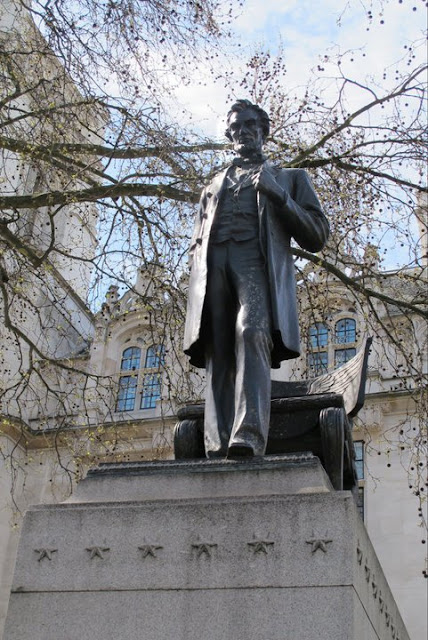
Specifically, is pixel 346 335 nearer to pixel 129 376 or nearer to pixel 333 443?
pixel 129 376

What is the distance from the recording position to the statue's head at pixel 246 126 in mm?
5988

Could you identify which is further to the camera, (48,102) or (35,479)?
(35,479)

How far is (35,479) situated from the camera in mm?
27266

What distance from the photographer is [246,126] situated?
237 inches

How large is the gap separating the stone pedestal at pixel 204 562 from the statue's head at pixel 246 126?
6.89ft

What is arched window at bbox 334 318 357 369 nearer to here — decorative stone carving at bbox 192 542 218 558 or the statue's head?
the statue's head

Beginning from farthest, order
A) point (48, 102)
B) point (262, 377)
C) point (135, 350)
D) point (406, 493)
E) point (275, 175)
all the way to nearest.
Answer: point (135, 350), point (406, 493), point (48, 102), point (275, 175), point (262, 377)

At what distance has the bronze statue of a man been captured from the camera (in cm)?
533

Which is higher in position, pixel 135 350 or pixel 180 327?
pixel 135 350

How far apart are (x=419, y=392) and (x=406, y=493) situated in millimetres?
11519

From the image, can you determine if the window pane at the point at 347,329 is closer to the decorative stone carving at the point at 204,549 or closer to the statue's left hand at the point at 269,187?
the statue's left hand at the point at 269,187

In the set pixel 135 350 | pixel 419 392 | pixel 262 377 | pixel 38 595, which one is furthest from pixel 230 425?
pixel 135 350

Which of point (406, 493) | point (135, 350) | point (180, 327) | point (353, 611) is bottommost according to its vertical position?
point (353, 611)

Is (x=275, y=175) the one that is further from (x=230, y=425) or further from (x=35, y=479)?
(x=35, y=479)
